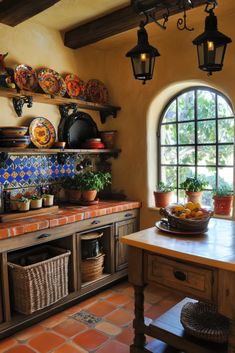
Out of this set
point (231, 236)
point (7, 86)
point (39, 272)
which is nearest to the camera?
point (231, 236)

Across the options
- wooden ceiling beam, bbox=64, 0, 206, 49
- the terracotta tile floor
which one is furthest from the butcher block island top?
wooden ceiling beam, bbox=64, 0, 206, 49

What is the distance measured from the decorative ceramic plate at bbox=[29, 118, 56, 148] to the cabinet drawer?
6.02 ft

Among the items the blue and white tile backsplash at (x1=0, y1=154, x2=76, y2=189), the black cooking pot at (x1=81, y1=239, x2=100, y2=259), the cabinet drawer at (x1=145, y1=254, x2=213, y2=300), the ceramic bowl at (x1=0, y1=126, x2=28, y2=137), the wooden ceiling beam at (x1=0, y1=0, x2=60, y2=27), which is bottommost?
the black cooking pot at (x1=81, y1=239, x2=100, y2=259)

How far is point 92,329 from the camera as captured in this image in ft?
8.43

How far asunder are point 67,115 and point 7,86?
0.82m

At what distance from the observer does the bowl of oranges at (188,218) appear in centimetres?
193

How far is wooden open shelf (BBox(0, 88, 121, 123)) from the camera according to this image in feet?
9.36

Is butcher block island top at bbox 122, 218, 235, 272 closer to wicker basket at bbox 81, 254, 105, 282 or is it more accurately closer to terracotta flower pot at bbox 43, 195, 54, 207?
wicker basket at bbox 81, 254, 105, 282

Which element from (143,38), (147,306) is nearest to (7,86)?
(143,38)

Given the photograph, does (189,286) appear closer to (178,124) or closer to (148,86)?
(178,124)

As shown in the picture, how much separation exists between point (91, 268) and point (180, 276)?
1.54 metres

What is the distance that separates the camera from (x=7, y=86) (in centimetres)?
282

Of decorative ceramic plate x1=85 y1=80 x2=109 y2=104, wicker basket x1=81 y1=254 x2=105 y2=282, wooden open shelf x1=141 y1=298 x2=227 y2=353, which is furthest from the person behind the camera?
decorative ceramic plate x1=85 y1=80 x2=109 y2=104

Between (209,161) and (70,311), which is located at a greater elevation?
(209,161)
